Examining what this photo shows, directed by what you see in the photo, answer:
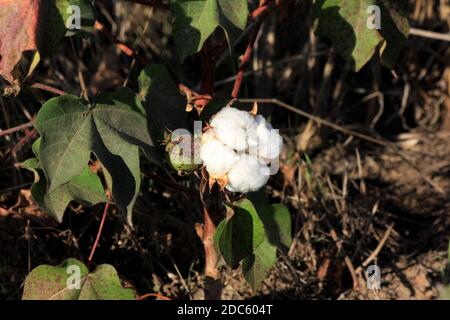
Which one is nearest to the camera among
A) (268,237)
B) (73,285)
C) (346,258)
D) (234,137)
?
(234,137)

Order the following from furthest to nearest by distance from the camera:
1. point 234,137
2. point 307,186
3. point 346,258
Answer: point 307,186, point 346,258, point 234,137

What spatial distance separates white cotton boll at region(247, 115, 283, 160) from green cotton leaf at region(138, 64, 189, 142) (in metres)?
0.26

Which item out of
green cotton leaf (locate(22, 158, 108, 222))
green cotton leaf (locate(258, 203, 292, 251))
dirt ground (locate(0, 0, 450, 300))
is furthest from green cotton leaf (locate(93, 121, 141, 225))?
green cotton leaf (locate(258, 203, 292, 251))

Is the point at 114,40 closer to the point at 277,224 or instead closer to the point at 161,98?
the point at 161,98

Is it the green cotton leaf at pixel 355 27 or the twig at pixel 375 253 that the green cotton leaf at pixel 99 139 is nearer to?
the green cotton leaf at pixel 355 27

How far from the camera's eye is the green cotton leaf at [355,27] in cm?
140

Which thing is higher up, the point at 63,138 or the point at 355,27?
the point at 355,27

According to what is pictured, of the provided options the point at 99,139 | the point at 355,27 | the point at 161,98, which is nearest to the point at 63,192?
the point at 99,139

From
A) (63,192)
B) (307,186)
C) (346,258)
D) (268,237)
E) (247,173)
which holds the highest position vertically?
(247,173)

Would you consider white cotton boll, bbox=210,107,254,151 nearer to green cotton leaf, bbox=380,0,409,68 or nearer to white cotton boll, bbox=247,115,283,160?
white cotton boll, bbox=247,115,283,160

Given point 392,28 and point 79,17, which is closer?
point 79,17

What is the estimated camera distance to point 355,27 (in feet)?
4.61

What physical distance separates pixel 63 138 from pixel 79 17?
0.74 ft
